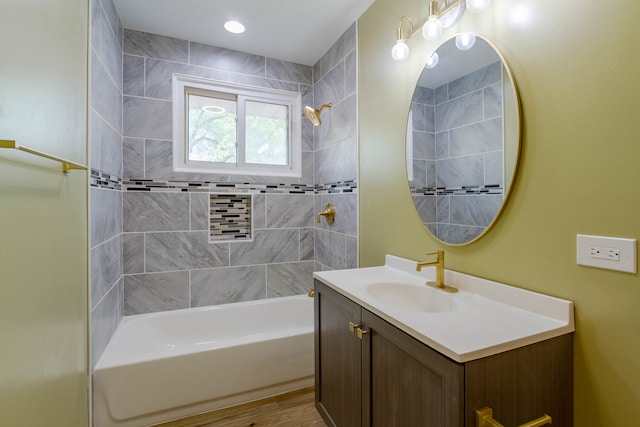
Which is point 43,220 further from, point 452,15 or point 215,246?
point 452,15

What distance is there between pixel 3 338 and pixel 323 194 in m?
2.19

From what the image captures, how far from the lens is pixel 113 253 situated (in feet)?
6.62

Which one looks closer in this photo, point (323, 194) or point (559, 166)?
point (559, 166)

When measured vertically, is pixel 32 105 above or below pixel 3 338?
above

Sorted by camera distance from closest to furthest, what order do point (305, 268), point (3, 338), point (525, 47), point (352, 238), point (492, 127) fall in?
point (3, 338), point (525, 47), point (492, 127), point (352, 238), point (305, 268)

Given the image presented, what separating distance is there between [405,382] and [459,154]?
1.01 metres

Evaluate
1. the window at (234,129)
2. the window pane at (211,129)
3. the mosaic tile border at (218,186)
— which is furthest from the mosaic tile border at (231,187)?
the window pane at (211,129)

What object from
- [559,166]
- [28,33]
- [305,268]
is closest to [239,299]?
[305,268]

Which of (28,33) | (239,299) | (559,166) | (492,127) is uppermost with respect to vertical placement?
(28,33)

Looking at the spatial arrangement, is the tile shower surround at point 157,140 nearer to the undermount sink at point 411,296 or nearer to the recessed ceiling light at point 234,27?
the recessed ceiling light at point 234,27

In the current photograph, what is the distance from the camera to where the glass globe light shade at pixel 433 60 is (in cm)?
143

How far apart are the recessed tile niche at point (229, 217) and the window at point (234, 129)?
25 centimetres

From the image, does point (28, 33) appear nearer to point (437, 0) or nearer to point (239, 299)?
point (437, 0)

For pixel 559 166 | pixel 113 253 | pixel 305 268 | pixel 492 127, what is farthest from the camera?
pixel 305 268
